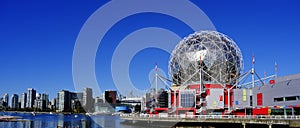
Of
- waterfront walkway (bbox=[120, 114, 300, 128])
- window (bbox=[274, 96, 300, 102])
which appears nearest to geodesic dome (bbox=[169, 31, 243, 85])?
waterfront walkway (bbox=[120, 114, 300, 128])

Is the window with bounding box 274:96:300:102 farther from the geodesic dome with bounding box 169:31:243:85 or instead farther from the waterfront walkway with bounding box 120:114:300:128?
the geodesic dome with bounding box 169:31:243:85

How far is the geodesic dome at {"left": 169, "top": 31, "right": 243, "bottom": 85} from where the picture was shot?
3314 inches

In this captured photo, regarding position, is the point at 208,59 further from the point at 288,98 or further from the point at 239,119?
the point at 239,119

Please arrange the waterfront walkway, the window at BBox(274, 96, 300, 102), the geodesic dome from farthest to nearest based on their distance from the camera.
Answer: the geodesic dome < the window at BBox(274, 96, 300, 102) < the waterfront walkway

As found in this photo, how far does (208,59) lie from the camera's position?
84.1m

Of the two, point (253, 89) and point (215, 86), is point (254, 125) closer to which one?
point (253, 89)

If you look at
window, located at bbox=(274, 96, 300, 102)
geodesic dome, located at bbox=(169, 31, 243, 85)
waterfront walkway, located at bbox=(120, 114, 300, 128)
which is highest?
geodesic dome, located at bbox=(169, 31, 243, 85)

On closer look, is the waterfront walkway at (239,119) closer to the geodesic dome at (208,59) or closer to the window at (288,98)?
the window at (288,98)

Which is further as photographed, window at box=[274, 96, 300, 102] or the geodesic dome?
the geodesic dome

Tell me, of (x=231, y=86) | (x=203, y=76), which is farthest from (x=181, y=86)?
(x=231, y=86)

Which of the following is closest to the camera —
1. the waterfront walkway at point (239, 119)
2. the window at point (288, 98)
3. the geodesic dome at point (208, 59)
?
the waterfront walkway at point (239, 119)

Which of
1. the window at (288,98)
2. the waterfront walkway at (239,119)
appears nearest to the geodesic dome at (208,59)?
the waterfront walkway at (239,119)

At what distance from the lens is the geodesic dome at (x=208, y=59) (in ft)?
276

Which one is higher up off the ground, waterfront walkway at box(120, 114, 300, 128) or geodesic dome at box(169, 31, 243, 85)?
geodesic dome at box(169, 31, 243, 85)
